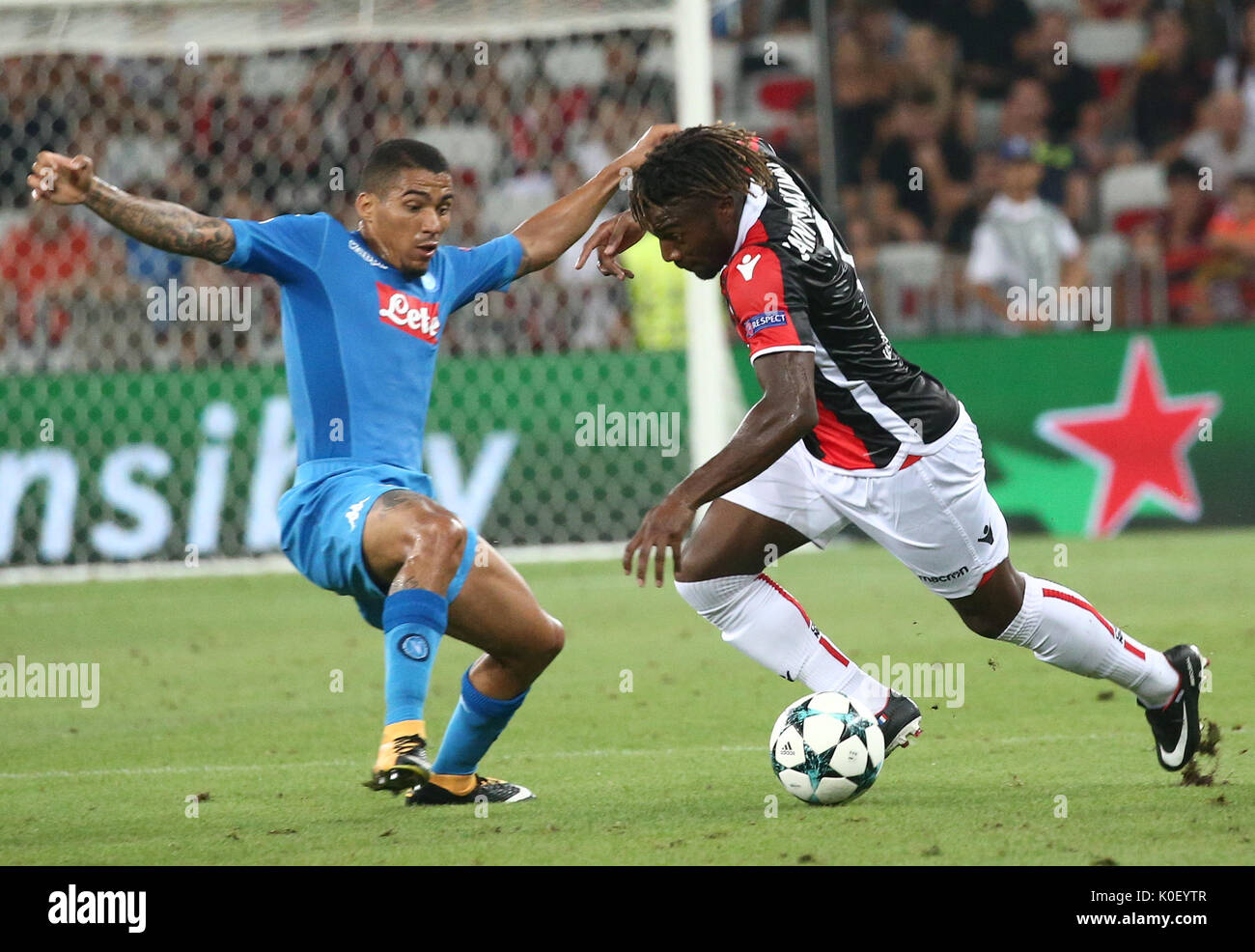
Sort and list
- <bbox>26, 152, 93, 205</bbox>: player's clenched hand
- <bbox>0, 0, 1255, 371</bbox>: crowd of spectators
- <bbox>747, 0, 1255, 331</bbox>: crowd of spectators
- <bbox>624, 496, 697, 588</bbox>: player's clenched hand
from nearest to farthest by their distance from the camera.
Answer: <bbox>624, 496, 697, 588</bbox>: player's clenched hand
<bbox>26, 152, 93, 205</bbox>: player's clenched hand
<bbox>0, 0, 1255, 371</bbox>: crowd of spectators
<bbox>747, 0, 1255, 331</bbox>: crowd of spectators

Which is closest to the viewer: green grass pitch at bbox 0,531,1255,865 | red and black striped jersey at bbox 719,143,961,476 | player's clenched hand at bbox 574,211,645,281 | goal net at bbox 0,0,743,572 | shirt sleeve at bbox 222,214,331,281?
green grass pitch at bbox 0,531,1255,865

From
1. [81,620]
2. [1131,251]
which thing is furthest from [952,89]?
[81,620]

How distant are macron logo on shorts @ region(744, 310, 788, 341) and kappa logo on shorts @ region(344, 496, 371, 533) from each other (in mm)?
1197

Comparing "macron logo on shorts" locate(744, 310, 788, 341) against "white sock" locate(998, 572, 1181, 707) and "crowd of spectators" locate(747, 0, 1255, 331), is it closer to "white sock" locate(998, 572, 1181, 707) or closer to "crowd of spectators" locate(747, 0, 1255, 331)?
"white sock" locate(998, 572, 1181, 707)

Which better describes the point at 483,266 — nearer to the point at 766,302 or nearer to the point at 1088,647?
the point at 766,302

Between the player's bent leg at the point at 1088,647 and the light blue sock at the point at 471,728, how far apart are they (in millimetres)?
1416

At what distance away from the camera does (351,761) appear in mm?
5922

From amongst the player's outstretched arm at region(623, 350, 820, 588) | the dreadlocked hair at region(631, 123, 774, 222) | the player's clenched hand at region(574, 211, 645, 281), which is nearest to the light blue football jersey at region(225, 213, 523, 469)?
the player's clenched hand at region(574, 211, 645, 281)

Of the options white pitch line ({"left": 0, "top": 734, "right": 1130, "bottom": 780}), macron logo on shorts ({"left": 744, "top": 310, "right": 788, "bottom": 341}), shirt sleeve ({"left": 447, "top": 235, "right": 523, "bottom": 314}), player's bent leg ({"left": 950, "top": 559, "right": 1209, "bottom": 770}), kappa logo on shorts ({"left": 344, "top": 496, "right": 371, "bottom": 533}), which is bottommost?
white pitch line ({"left": 0, "top": 734, "right": 1130, "bottom": 780})

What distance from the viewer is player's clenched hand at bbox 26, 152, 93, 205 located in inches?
181

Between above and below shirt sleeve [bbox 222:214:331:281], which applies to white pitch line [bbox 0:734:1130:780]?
below

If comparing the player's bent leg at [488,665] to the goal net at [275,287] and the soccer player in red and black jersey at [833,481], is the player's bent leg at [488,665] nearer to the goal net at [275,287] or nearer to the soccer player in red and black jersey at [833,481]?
the soccer player in red and black jersey at [833,481]

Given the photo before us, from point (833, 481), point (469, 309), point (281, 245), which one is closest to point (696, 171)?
point (833, 481)
